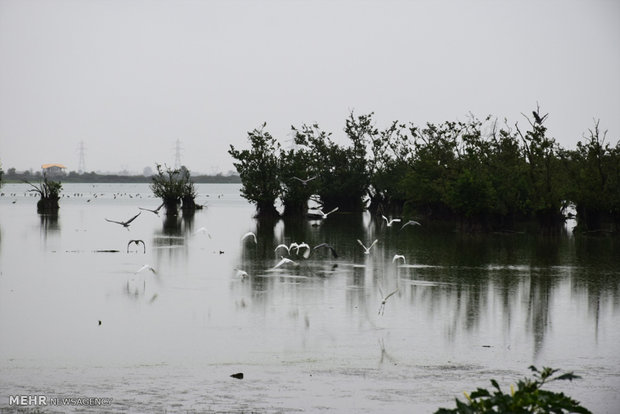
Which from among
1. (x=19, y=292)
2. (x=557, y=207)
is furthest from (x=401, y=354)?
(x=557, y=207)

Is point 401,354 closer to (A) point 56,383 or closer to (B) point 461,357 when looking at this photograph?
(B) point 461,357

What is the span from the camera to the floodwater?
9.68 meters

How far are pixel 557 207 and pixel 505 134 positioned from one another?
1354 centimetres

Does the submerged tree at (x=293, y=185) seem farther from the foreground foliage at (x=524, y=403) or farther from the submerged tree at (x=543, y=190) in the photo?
the foreground foliage at (x=524, y=403)

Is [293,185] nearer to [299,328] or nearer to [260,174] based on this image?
[260,174]

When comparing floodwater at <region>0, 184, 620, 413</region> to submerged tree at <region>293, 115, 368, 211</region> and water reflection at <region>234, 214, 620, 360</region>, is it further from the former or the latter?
submerged tree at <region>293, 115, 368, 211</region>

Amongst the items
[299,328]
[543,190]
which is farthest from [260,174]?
[299,328]

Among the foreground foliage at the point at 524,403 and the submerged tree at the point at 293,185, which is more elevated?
the submerged tree at the point at 293,185

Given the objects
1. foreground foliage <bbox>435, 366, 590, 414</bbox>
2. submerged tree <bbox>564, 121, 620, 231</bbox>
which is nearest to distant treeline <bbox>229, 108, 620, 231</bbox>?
submerged tree <bbox>564, 121, 620, 231</bbox>

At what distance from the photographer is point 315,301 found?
54.5 feet

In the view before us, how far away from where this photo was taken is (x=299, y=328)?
45.0 ft

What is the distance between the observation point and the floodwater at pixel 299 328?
9680 millimetres

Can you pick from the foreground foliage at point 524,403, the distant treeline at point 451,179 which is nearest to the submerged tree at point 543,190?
the distant treeline at point 451,179

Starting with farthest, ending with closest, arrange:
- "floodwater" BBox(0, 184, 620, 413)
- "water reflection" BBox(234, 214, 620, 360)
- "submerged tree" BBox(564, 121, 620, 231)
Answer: "submerged tree" BBox(564, 121, 620, 231) < "water reflection" BBox(234, 214, 620, 360) < "floodwater" BBox(0, 184, 620, 413)
